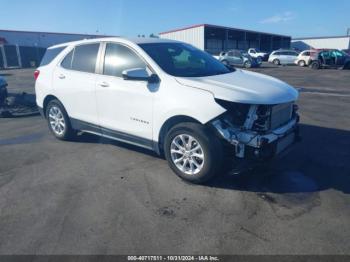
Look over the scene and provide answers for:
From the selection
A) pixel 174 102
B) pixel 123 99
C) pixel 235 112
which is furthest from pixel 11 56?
pixel 235 112

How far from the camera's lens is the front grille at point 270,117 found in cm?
388

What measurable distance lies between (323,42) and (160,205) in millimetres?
66819

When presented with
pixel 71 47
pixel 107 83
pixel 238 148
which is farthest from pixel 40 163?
pixel 238 148

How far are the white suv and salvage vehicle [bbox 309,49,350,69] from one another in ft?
78.7

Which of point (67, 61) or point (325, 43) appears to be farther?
point (325, 43)

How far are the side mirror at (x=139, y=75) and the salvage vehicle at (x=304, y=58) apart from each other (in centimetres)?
2724

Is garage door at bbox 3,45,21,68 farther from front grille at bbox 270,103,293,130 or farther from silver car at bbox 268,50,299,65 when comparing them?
front grille at bbox 270,103,293,130

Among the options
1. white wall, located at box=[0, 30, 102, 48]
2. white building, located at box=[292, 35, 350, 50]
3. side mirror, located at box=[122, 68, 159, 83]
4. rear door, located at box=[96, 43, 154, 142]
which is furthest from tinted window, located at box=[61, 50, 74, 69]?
white building, located at box=[292, 35, 350, 50]

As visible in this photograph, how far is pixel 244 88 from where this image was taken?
3.98 meters

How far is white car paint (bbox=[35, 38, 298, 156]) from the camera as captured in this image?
389cm

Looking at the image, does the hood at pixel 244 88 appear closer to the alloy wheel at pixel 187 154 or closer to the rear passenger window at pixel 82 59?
the alloy wheel at pixel 187 154

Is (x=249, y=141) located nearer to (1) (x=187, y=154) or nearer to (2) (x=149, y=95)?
(1) (x=187, y=154)

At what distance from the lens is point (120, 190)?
13.6ft

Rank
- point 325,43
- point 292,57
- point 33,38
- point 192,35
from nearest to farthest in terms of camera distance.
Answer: point 292,57
point 33,38
point 192,35
point 325,43
